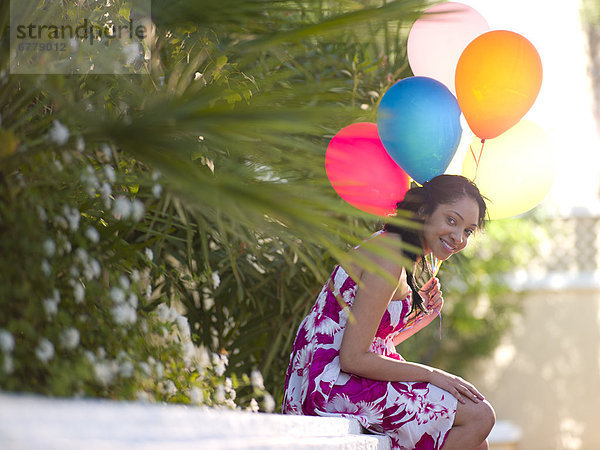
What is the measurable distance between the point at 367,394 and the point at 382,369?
0.26ft

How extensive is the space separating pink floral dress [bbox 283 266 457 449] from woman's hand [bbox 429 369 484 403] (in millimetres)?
15

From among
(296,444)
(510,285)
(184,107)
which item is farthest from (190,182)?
(510,285)

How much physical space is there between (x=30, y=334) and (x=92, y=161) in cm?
67

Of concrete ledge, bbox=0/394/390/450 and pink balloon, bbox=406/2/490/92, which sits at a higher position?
pink balloon, bbox=406/2/490/92

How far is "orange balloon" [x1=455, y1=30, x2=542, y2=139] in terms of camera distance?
192 centimetres

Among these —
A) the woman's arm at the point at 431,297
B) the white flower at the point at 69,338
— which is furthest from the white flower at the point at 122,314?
the woman's arm at the point at 431,297

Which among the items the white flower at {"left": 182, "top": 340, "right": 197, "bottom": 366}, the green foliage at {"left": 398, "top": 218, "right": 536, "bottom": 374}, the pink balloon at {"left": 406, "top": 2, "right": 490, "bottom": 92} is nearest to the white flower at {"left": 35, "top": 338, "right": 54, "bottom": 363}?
the white flower at {"left": 182, "top": 340, "right": 197, "bottom": 366}

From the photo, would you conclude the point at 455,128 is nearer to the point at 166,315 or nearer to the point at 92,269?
the point at 166,315

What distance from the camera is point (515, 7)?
6.92 metres

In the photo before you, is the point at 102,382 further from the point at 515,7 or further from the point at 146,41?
the point at 515,7

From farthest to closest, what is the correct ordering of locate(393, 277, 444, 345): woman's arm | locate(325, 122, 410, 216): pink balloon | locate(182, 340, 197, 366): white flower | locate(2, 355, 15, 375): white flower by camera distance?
1. locate(393, 277, 444, 345): woman's arm
2. locate(325, 122, 410, 216): pink balloon
3. locate(182, 340, 197, 366): white flower
4. locate(2, 355, 15, 375): white flower

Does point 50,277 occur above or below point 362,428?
above

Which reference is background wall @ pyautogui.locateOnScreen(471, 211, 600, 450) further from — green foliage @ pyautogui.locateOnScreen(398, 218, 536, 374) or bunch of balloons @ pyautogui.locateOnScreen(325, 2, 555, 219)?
bunch of balloons @ pyautogui.locateOnScreen(325, 2, 555, 219)

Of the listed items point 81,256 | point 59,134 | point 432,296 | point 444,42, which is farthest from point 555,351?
point 59,134
